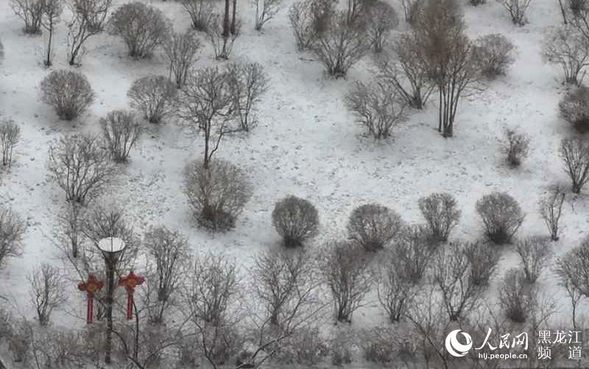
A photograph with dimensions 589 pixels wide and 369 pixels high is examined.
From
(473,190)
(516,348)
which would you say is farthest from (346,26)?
(516,348)

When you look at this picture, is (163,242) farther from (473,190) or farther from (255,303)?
(473,190)

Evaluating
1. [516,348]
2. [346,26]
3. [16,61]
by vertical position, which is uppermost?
[346,26]

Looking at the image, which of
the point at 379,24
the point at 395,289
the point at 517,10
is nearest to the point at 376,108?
the point at 379,24

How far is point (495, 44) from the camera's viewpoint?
47.2 m

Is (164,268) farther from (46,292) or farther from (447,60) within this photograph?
(447,60)

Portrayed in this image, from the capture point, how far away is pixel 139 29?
45.9 m

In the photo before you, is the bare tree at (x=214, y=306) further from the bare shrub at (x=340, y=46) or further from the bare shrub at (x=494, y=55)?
the bare shrub at (x=494, y=55)

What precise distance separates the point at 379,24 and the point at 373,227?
13381 mm

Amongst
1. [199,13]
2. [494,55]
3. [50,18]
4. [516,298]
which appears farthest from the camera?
[199,13]

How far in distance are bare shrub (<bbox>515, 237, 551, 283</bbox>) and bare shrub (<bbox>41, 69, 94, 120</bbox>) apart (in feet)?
58.2

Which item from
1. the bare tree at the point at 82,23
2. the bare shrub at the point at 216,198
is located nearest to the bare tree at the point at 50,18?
the bare tree at the point at 82,23

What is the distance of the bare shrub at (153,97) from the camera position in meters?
42.5

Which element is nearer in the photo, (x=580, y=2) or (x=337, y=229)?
(x=337, y=229)

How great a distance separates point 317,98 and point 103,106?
9.03 meters
